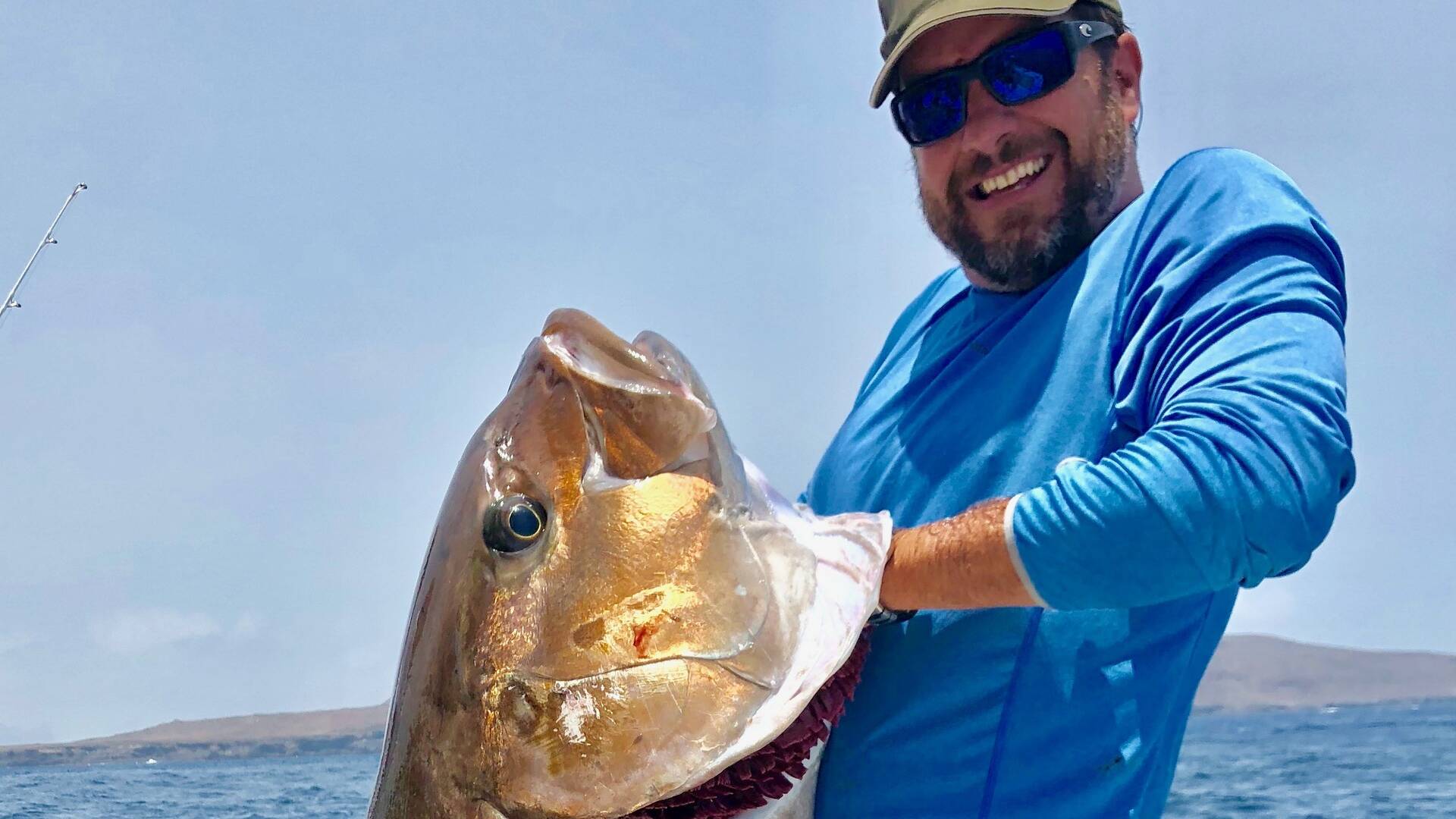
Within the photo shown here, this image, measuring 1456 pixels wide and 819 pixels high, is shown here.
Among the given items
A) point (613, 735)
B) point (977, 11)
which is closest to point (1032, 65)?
point (977, 11)

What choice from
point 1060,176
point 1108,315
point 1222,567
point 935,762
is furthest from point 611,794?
point 1060,176

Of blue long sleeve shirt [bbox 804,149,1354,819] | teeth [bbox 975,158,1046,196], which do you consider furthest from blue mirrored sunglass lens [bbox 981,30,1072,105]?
blue long sleeve shirt [bbox 804,149,1354,819]

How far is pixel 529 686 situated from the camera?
1.50m

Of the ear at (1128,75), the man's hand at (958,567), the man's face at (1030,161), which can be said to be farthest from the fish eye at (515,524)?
the ear at (1128,75)

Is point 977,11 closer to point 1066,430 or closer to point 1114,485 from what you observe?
point 1066,430

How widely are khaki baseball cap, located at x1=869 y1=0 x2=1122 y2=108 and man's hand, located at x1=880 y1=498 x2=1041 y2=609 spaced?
1067 mm

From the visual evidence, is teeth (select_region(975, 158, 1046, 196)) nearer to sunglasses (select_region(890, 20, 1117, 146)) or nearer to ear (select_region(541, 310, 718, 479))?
sunglasses (select_region(890, 20, 1117, 146))

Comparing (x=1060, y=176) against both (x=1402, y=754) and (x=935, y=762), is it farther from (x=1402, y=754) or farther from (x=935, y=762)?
(x=1402, y=754)

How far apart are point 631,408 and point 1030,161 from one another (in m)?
1.14

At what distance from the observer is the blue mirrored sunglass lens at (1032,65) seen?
228 centimetres

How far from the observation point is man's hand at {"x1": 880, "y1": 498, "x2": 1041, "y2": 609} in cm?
155

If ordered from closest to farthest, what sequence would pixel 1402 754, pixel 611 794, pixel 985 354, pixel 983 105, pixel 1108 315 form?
pixel 611 794 → pixel 1108 315 → pixel 985 354 → pixel 983 105 → pixel 1402 754

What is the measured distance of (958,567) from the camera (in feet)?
5.21

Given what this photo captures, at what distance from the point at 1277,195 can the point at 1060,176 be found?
56 cm
